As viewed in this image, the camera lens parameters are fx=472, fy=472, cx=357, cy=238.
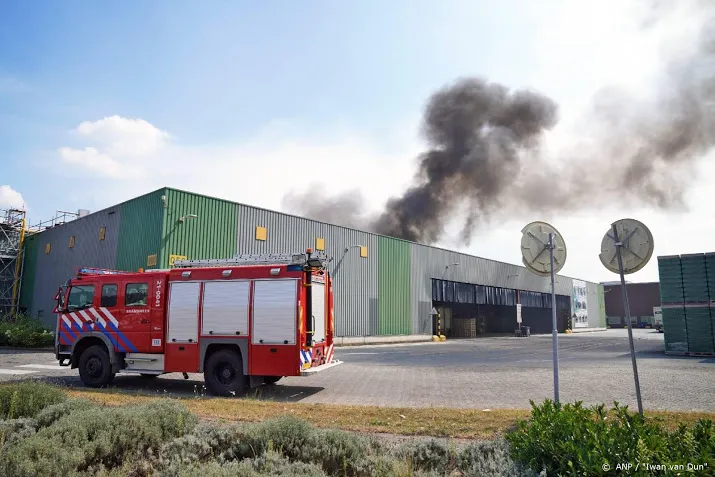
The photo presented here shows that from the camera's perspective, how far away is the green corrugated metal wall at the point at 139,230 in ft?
77.6

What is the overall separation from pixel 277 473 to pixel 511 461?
2.22 metres

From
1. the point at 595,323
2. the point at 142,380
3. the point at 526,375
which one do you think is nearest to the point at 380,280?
the point at 526,375

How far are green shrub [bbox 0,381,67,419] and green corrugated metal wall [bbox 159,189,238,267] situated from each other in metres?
16.3

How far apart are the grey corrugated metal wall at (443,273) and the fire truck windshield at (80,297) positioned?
95.4ft

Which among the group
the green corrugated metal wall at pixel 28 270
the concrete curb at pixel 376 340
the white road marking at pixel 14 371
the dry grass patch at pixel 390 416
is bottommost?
the concrete curb at pixel 376 340

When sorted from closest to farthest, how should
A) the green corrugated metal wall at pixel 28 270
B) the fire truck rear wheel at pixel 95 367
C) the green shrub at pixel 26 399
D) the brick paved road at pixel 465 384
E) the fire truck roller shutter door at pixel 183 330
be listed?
1. the green shrub at pixel 26 399
2. the brick paved road at pixel 465 384
3. the fire truck roller shutter door at pixel 183 330
4. the fire truck rear wheel at pixel 95 367
5. the green corrugated metal wall at pixel 28 270

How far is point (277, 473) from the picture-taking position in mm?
4547

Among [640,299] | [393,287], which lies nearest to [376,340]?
[393,287]

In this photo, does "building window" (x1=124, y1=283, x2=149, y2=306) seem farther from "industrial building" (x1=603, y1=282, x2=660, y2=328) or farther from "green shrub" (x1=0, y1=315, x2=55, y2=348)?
"industrial building" (x1=603, y1=282, x2=660, y2=328)

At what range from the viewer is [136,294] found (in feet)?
39.2

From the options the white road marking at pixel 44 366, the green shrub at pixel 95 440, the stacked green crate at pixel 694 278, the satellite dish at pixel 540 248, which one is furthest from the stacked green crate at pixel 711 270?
the white road marking at pixel 44 366

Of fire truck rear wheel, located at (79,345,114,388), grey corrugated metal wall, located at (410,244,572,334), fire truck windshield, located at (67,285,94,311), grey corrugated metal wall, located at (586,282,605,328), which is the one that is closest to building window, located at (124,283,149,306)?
fire truck windshield, located at (67,285,94,311)

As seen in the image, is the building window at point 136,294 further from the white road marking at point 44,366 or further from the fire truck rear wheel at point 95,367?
the white road marking at point 44,366

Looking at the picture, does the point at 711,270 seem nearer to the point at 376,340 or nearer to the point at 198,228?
the point at 376,340
